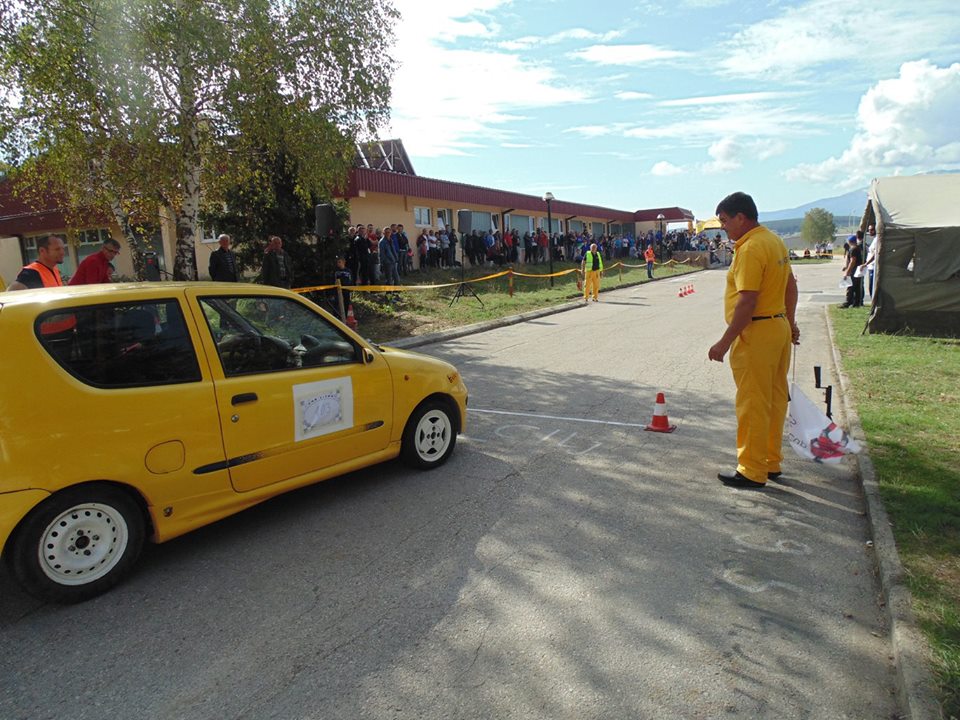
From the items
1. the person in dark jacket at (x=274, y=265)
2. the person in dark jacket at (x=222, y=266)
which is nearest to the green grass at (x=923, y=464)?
the person in dark jacket at (x=274, y=265)

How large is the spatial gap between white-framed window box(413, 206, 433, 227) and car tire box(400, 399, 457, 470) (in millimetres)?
23177

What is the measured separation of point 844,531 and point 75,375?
15.2ft

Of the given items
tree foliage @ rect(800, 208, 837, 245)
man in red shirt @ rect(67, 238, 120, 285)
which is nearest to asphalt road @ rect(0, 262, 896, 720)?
man in red shirt @ rect(67, 238, 120, 285)

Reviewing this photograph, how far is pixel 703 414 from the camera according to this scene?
7047mm

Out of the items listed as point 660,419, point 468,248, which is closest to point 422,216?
point 468,248

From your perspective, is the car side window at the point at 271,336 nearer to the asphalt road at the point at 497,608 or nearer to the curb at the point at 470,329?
the asphalt road at the point at 497,608

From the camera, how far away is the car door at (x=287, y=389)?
4027 mm

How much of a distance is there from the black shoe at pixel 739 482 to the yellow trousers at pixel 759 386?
1.5 inches

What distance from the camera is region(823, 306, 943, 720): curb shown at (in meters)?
2.49

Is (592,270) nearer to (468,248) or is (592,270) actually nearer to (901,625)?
(468,248)

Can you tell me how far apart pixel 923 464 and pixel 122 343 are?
578 centimetres

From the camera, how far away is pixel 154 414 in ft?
11.9

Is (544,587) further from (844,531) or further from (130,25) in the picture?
(130,25)

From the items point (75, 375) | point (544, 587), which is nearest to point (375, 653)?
point (544, 587)
